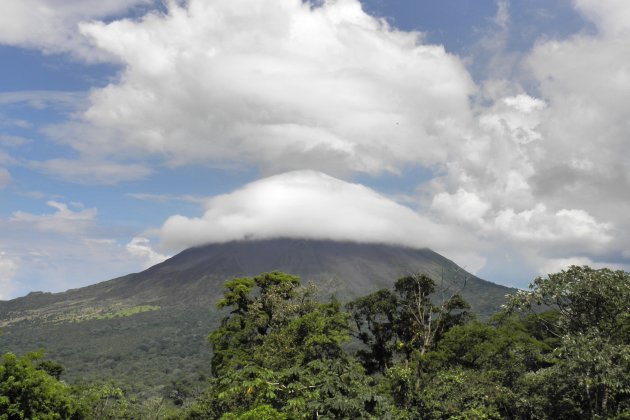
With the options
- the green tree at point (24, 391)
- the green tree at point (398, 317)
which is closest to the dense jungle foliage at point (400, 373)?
the green tree at point (24, 391)

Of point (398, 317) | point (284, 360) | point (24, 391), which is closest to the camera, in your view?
point (24, 391)

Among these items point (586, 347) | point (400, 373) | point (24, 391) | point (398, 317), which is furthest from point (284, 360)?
point (398, 317)

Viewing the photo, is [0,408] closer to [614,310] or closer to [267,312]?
[267,312]

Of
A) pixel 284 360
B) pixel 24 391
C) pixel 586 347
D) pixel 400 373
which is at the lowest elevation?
pixel 24 391

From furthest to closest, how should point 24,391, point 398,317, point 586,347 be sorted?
point 398,317
point 24,391
point 586,347

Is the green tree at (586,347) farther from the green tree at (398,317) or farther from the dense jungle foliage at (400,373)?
the green tree at (398,317)

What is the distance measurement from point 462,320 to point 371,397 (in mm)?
32667

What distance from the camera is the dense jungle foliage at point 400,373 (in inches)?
904

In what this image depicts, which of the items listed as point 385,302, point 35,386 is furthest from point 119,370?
point 35,386

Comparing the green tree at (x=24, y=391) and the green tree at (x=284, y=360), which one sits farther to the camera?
the green tree at (x=24, y=391)

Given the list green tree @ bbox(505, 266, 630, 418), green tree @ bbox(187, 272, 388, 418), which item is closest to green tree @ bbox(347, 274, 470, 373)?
green tree @ bbox(187, 272, 388, 418)

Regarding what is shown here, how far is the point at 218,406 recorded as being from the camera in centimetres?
3456

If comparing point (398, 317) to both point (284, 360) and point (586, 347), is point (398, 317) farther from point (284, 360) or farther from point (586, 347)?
point (586, 347)

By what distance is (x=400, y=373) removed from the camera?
2556 centimetres
